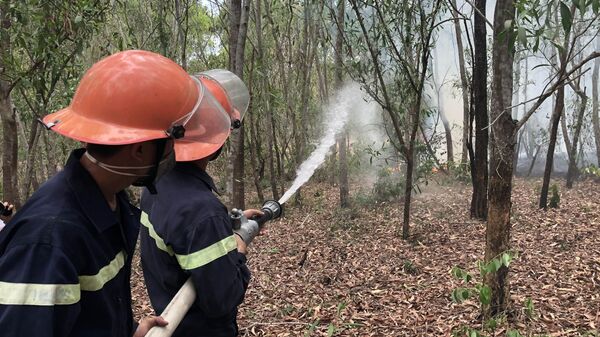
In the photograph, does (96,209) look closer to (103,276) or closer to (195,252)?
(103,276)

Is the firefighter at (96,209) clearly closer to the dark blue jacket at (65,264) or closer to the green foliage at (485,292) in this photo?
the dark blue jacket at (65,264)

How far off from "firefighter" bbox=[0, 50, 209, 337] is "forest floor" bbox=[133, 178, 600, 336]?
2.61m

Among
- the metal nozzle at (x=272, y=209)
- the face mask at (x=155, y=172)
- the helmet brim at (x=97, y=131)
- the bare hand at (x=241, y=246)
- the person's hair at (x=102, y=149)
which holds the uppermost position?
the helmet brim at (x=97, y=131)

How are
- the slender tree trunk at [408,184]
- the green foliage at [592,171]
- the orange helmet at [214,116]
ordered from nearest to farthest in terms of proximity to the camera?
the orange helmet at [214,116] < the slender tree trunk at [408,184] < the green foliage at [592,171]

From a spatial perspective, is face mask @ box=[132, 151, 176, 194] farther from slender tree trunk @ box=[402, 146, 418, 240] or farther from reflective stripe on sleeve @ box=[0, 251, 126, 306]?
slender tree trunk @ box=[402, 146, 418, 240]

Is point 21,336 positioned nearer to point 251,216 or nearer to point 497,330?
point 251,216

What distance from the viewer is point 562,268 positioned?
4844 mm

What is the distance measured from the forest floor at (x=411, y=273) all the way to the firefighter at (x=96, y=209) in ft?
8.56

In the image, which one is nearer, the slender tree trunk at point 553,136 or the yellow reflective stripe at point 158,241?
the yellow reflective stripe at point 158,241

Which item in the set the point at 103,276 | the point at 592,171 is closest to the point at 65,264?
the point at 103,276

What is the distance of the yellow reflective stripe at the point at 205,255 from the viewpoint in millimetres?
1826

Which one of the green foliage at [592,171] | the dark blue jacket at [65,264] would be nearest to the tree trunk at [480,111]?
the green foliage at [592,171]

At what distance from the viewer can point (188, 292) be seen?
1855mm

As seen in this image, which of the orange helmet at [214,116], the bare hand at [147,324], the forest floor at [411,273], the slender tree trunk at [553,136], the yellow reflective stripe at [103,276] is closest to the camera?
the yellow reflective stripe at [103,276]
